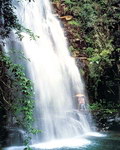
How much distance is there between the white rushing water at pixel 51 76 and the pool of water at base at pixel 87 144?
0.65 meters

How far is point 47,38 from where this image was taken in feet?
51.3

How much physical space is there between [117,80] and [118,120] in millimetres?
3214

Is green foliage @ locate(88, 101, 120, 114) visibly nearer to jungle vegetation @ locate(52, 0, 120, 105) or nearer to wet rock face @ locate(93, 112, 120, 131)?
jungle vegetation @ locate(52, 0, 120, 105)

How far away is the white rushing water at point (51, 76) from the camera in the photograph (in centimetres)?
1144

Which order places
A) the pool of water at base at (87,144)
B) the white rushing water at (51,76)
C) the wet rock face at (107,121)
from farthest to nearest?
the wet rock face at (107,121) → the white rushing water at (51,76) → the pool of water at base at (87,144)

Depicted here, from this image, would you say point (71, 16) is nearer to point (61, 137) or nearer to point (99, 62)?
point (99, 62)

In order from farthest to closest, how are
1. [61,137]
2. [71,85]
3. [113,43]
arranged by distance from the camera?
[113,43] → [71,85] → [61,137]

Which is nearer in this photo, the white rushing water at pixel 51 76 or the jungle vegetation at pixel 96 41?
the white rushing water at pixel 51 76

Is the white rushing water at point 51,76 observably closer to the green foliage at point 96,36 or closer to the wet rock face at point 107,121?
the wet rock face at point 107,121

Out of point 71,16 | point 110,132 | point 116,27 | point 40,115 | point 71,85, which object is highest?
point 71,16

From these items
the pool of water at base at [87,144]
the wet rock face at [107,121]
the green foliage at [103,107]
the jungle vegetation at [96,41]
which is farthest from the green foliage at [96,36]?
the pool of water at base at [87,144]

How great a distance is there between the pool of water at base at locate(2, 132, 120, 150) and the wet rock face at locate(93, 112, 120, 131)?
116cm

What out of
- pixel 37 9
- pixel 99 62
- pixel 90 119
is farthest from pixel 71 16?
pixel 90 119

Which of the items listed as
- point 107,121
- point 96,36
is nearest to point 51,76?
point 107,121
